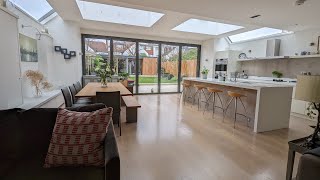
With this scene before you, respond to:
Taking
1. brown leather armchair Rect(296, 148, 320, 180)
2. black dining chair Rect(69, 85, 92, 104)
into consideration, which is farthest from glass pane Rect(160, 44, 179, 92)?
brown leather armchair Rect(296, 148, 320, 180)

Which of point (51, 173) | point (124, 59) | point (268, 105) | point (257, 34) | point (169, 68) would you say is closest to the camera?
point (51, 173)

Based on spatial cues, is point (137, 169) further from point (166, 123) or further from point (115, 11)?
point (115, 11)

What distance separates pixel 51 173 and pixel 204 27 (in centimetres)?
700

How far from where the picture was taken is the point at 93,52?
7297 mm

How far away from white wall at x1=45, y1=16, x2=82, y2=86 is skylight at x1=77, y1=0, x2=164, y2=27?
2.99 ft

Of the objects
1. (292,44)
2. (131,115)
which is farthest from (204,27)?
(131,115)

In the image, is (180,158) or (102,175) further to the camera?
(180,158)

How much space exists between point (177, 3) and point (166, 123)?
8.24ft

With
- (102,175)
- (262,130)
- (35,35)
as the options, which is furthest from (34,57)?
(262,130)

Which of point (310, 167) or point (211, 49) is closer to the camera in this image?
point (310, 167)

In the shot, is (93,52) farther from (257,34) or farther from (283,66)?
(283,66)

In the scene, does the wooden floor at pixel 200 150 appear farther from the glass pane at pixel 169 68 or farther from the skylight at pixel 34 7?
the glass pane at pixel 169 68

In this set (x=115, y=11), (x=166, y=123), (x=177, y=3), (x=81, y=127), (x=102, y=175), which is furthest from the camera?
(x=115, y=11)

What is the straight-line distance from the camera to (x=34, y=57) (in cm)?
448
